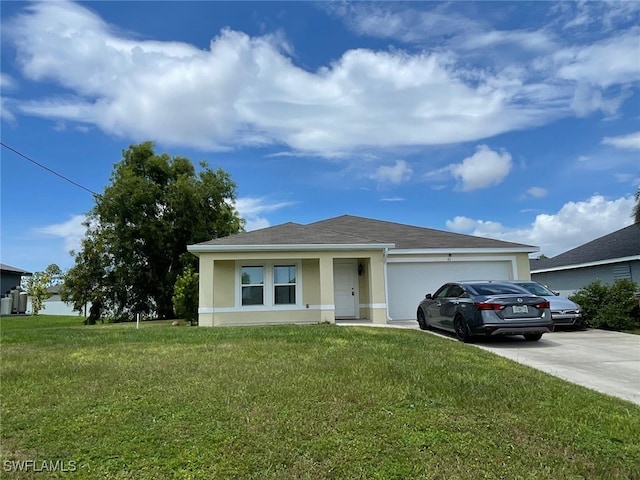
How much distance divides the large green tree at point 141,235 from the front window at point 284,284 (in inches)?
388

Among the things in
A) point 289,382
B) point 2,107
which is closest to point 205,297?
point 2,107

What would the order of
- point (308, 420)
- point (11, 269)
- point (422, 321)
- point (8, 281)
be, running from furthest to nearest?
point (8, 281) < point (11, 269) < point (422, 321) < point (308, 420)

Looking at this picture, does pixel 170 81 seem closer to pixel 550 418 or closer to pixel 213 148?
pixel 213 148

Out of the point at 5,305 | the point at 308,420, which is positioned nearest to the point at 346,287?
the point at 308,420

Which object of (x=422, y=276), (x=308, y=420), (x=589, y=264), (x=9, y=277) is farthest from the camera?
(x=9, y=277)

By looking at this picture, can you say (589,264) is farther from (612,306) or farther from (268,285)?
(268,285)

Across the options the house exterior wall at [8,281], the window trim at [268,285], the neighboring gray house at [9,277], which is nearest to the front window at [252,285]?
the window trim at [268,285]

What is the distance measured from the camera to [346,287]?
16.5 meters

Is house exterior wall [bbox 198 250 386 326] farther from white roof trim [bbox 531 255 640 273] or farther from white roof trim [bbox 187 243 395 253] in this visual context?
white roof trim [bbox 531 255 640 273]

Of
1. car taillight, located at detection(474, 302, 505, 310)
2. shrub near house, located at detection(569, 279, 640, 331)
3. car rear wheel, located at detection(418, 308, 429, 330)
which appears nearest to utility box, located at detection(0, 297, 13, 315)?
car rear wheel, located at detection(418, 308, 429, 330)

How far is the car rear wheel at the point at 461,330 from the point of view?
10.0 metres

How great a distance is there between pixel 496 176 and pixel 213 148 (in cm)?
1416

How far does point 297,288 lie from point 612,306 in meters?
10.0

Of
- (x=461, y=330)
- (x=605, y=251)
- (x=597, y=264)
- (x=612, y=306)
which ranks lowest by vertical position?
(x=461, y=330)
